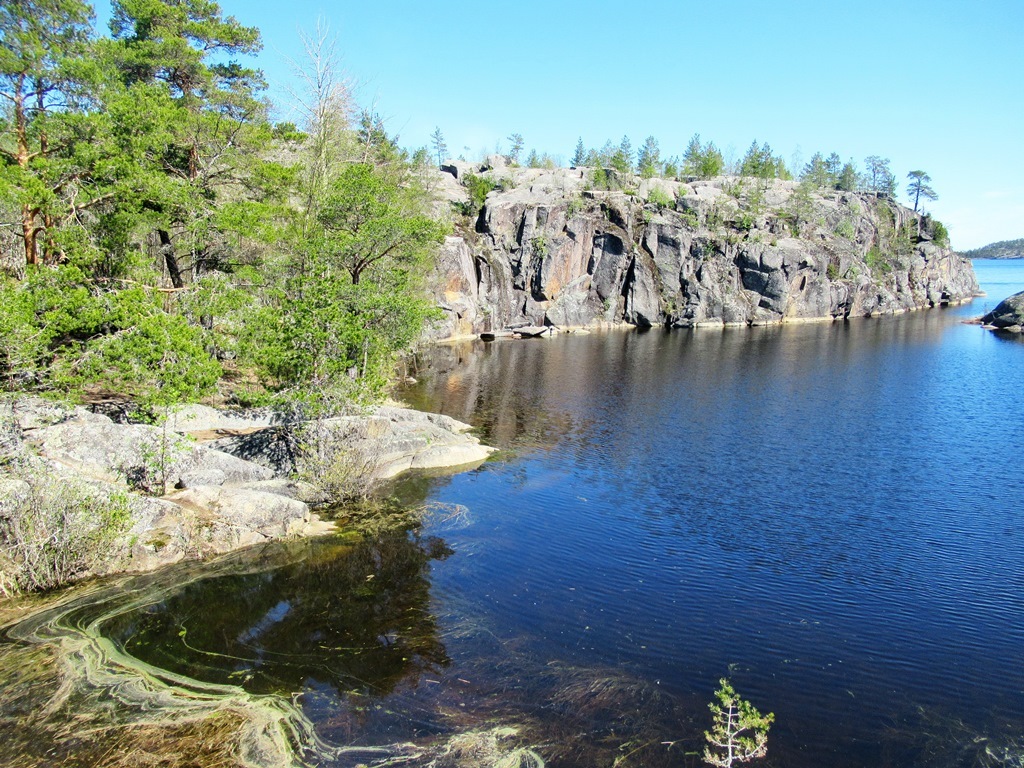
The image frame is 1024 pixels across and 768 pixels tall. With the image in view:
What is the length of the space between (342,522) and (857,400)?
33.5 m

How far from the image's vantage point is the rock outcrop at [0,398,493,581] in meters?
17.3

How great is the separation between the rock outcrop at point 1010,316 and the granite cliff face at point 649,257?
19875 millimetres

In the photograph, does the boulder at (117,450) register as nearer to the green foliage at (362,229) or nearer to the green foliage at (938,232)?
the green foliage at (362,229)

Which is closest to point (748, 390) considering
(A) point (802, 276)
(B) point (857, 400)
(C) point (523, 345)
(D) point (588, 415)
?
(B) point (857, 400)

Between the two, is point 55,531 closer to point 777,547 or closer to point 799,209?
point 777,547

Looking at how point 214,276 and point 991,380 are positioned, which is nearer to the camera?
point 214,276

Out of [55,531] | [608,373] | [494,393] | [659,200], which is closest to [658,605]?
[55,531]

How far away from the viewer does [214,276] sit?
30.9 metres

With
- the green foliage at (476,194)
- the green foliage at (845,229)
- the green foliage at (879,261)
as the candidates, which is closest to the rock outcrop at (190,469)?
the green foliage at (476,194)

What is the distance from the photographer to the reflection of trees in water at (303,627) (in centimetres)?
1325

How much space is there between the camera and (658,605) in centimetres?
1647

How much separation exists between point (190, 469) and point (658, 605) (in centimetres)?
1513

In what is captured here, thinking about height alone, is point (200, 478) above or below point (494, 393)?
above

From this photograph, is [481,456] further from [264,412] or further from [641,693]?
[641,693]
